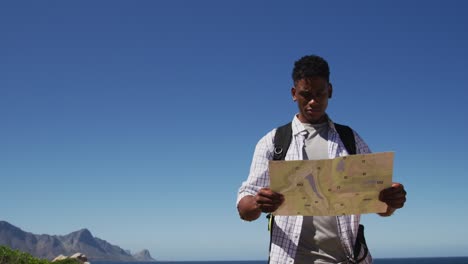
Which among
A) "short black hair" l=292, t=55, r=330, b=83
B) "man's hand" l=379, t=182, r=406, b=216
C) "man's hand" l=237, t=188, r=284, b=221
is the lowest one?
"man's hand" l=237, t=188, r=284, b=221

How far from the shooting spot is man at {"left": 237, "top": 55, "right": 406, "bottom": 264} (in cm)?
312

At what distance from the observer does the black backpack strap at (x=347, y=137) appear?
3500 millimetres

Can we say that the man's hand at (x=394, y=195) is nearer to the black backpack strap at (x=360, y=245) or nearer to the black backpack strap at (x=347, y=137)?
the black backpack strap at (x=360, y=245)

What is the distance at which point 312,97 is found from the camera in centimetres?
350

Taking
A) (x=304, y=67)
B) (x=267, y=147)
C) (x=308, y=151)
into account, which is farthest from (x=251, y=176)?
(x=304, y=67)

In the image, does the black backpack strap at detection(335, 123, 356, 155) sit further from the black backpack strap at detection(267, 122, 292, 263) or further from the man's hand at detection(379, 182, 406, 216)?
the man's hand at detection(379, 182, 406, 216)

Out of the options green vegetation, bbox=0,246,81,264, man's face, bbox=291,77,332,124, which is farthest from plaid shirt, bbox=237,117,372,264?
green vegetation, bbox=0,246,81,264

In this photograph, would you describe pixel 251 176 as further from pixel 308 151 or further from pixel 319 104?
pixel 319 104

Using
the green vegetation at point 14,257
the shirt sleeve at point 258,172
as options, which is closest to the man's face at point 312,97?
the shirt sleeve at point 258,172

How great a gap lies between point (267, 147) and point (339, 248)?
86 centimetres

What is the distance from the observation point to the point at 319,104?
350 cm

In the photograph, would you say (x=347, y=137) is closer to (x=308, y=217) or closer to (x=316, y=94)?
(x=316, y=94)

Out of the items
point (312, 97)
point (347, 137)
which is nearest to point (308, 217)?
point (347, 137)

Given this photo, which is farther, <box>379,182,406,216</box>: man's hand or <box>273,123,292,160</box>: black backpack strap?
<box>273,123,292,160</box>: black backpack strap
